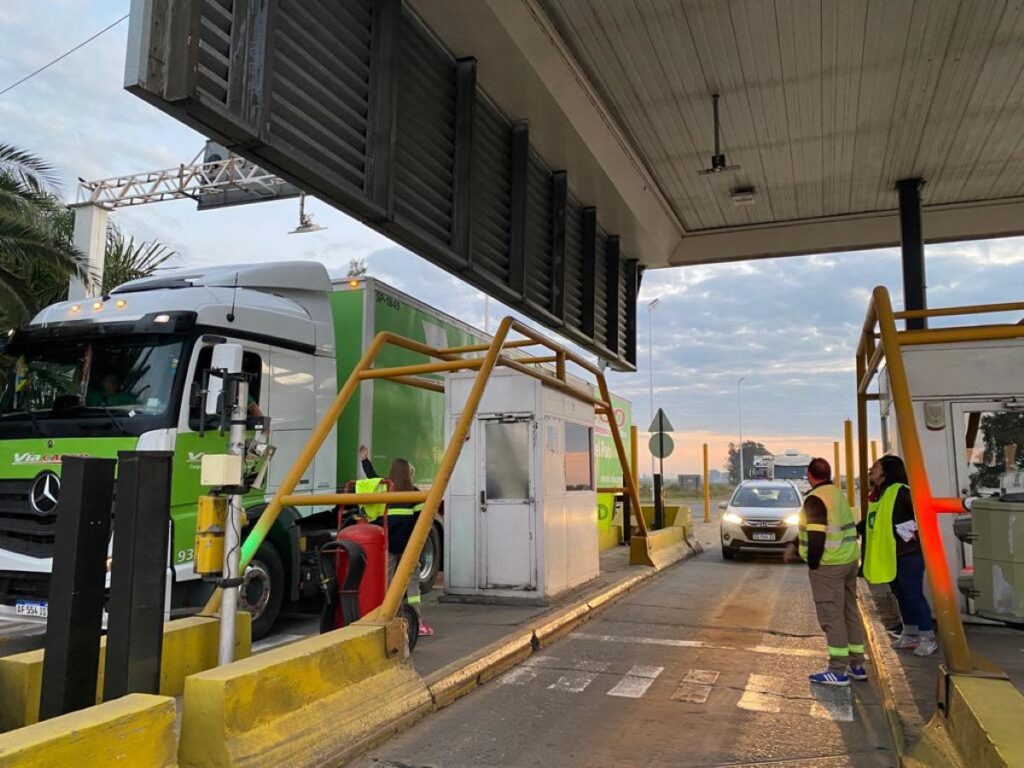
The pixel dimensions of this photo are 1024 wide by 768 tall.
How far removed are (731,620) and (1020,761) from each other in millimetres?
5747

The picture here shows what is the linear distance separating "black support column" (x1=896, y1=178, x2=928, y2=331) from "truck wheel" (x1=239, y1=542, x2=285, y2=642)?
290 inches

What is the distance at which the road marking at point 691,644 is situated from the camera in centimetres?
668

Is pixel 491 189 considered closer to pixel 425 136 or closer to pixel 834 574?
pixel 425 136

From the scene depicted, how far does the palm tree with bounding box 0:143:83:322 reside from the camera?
12.2 m

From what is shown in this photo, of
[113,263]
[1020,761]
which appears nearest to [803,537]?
[1020,761]

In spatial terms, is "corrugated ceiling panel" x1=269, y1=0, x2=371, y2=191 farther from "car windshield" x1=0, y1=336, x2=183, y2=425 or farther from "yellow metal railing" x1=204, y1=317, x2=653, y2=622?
"car windshield" x1=0, y1=336, x2=183, y2=425

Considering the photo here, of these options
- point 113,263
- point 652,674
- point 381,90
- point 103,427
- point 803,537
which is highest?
point 113,263

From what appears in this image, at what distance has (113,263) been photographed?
17.5m

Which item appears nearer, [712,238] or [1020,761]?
[1020,761]

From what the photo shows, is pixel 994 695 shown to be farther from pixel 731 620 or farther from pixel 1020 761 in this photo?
pixel 731 620

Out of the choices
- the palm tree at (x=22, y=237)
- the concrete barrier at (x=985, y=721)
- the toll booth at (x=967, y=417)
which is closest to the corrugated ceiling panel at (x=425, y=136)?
the concrete barrier at (x=985, y=721)

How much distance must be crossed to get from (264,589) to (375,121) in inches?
186

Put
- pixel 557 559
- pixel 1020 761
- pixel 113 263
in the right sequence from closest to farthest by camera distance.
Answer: pixel 1020 761 < pixel 557 559 < pixel 113 263

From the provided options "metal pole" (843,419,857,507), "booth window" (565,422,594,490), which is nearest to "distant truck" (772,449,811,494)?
"metal pole" (843,419,857,507)
